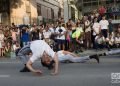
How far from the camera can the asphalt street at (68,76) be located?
1084cm

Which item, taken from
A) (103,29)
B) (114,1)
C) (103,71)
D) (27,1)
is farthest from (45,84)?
(27,1)

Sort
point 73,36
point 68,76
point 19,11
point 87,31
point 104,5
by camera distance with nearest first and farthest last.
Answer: point 68,76 → point 73,36 → point 87,31 → point 104,5 → point 19,11

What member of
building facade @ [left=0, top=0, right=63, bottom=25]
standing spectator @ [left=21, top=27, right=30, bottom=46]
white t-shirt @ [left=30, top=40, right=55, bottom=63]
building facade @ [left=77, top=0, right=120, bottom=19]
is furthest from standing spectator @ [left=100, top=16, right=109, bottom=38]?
building facade @ [left=0, top=0, right=63, bottom=25]

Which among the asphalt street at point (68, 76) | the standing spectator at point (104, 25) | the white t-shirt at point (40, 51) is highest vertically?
the standing spectator at point (104, 25)

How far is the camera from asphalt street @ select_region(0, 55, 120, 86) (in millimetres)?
10836

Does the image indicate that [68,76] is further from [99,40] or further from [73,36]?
[73,36]

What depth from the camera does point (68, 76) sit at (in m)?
11.9

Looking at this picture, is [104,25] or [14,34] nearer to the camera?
[104,25]

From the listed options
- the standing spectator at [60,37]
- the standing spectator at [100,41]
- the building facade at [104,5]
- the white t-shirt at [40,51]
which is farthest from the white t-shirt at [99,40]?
the white t-shirt at [40,51]

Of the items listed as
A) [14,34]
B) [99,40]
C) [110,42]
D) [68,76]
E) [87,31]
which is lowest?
[68,76]

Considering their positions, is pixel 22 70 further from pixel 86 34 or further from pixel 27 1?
pixel 27 1

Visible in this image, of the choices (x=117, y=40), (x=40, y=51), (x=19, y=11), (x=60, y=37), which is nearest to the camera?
(x=40, y=51)

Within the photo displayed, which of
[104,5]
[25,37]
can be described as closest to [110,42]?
[25,37]

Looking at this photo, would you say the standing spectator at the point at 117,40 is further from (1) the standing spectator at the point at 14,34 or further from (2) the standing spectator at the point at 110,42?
(1) the standing spectator at the point at 14,34
